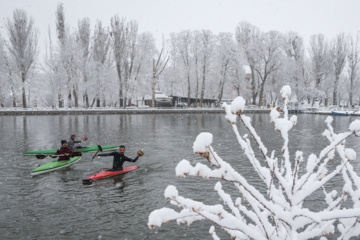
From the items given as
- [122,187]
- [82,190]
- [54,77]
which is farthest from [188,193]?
[54,77]

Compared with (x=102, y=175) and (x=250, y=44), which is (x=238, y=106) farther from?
(x=250, y=44)

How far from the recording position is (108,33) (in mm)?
52844

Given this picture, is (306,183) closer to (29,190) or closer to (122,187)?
(122,187)

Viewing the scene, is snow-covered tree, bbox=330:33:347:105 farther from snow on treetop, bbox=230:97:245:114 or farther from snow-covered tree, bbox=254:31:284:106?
snow on treetop, bbox=230:97:245:114

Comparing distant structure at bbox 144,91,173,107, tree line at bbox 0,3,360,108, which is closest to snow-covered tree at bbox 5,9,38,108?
tree line at bbox 0,3,360,108

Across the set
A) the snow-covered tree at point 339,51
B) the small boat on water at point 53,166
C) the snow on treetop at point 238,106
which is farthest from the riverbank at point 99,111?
the snow on treetop at point 238,106

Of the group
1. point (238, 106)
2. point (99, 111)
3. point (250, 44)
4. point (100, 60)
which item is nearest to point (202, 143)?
point (238, 106)

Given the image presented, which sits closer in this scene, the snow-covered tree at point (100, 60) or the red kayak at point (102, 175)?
the red kayak at point (102, 175)

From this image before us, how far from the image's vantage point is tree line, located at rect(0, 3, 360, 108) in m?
48.4

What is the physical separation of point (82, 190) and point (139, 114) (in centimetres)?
4117

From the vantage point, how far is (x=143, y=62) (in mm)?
55688

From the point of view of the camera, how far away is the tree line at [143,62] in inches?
1907

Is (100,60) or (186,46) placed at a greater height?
(186,46)

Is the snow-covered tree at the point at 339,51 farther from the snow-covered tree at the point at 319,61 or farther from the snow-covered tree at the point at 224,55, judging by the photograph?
the snow-covered tree at the point at 224,55
